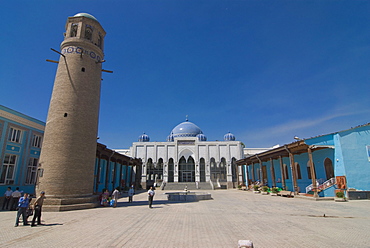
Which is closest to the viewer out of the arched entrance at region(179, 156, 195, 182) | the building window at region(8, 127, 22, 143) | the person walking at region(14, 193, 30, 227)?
the person walking at region(14, 193, 30, 227)

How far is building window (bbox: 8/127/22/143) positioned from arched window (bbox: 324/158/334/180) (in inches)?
1012

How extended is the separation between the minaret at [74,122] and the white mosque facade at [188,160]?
28246mm

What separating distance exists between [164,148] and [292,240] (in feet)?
123

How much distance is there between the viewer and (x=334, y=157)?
1927cm

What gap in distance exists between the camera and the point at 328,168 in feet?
67.0

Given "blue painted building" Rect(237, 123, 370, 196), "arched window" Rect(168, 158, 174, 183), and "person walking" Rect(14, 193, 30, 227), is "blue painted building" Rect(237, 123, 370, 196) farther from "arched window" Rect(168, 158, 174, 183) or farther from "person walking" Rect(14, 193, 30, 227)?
"arched window" Rect(168, 158, 174, 183)

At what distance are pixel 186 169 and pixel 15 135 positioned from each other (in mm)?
30860

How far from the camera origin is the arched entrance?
143 feet

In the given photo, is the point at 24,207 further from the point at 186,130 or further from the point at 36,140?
the point at 186,130

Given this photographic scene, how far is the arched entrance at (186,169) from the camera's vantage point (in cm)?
4344

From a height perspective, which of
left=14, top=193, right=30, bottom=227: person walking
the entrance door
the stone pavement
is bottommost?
the stone pavement

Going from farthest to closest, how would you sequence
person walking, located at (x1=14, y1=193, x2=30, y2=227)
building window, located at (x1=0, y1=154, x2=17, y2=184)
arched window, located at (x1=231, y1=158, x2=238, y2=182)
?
arched window, located at (x1=231, y1=158, x2=238, y2=182) → building window, located at (x1=0, y1=154, x2=17, y2=184) → person walking, located at (x1=14, y1=193, x2=30, y2=227)

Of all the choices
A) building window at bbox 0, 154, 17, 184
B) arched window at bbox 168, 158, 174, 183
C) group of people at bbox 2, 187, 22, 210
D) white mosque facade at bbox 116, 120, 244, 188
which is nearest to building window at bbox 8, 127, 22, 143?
building window at bbox 0, 154, 17, 184

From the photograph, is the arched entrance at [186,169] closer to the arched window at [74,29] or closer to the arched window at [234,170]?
the arched window at [234,170]
